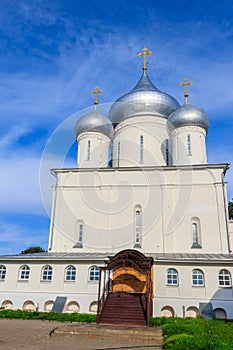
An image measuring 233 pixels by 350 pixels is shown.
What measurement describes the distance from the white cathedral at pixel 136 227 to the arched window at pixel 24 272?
47mm

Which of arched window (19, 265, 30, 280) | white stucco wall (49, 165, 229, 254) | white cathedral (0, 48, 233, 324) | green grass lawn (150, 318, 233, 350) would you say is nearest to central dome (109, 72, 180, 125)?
white cathedral (0, 48, 233, 324)

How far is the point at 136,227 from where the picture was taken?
16609 millimetres

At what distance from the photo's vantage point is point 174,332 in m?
8.17

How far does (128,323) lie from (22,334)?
378cm

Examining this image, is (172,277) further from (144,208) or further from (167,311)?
(144,208)

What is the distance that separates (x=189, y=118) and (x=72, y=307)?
1219 centimetres

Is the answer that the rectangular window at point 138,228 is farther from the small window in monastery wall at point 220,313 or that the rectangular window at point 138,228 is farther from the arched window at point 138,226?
the small window in monastery wall at point 220,313

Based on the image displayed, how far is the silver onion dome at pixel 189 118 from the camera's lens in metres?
18.4

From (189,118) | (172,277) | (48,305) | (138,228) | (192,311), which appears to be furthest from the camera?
(189,118)

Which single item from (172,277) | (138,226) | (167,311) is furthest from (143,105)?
(167,311)

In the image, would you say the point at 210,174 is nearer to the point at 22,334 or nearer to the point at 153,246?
the point at 153,246

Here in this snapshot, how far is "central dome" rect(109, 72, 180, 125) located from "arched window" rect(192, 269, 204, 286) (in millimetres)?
10719

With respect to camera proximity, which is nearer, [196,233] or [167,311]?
[167,311]

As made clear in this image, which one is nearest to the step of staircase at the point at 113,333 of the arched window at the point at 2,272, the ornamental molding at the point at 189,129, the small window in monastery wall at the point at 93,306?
the small window in monastery wall at the point at 93,306
